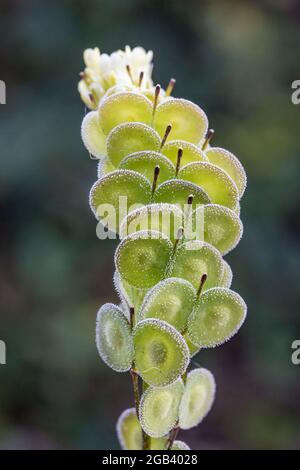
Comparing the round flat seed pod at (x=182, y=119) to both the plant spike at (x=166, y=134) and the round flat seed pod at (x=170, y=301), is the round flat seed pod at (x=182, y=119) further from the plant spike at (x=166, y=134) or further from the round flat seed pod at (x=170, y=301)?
the round flat seed pod at (x=170, y=301)

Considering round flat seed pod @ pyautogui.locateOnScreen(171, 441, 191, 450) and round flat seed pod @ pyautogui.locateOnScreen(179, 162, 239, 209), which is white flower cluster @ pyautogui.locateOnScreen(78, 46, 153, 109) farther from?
round flat seed pod @ pyautogui.locateOnScreen(171, 441, 191, 450)

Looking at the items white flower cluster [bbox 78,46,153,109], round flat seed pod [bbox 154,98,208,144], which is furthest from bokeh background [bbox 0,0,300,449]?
round flat seed pod [bbox 154,98,208,144]

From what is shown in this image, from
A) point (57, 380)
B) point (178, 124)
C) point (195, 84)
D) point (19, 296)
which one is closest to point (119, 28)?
point (195, 84)

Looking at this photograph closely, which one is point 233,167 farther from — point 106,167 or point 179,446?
point 179,446

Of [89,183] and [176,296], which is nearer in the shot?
[176,296]

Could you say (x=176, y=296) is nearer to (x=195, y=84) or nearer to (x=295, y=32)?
(x=195, y=84)

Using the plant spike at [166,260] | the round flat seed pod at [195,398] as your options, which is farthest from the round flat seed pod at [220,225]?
the round flat seed pod at [195,398]
